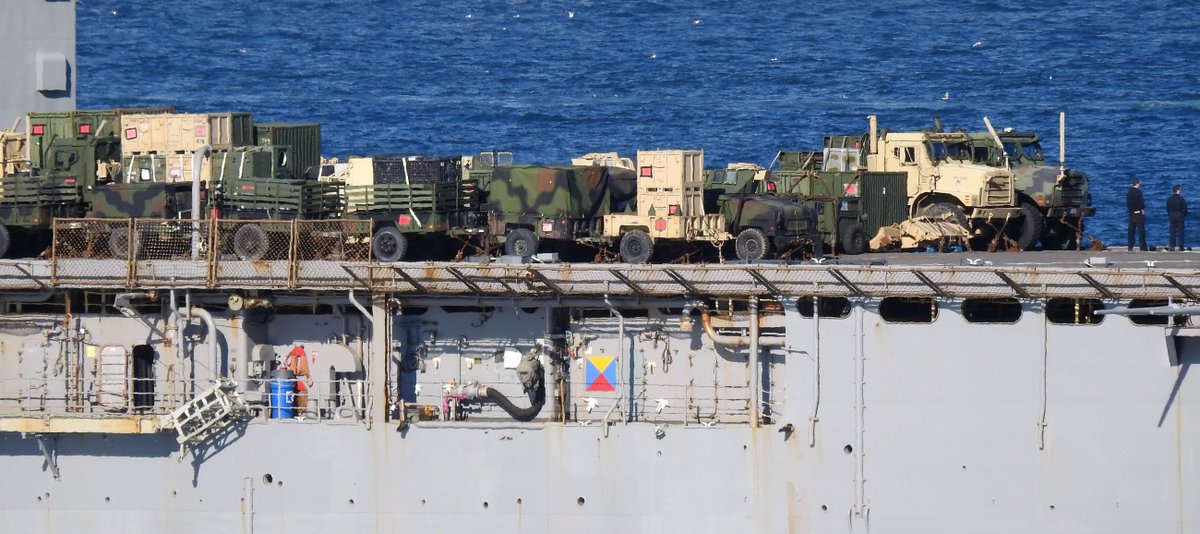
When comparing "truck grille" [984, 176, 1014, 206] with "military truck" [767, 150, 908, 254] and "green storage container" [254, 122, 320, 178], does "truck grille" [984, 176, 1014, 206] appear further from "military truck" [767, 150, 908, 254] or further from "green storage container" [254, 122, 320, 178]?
"green storage container" [254, 122, 320, 178]

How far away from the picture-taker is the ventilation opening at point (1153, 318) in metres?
31.8

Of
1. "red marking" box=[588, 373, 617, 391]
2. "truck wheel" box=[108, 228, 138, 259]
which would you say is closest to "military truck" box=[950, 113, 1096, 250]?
"red marking" box=[588, 373, 617, 391]

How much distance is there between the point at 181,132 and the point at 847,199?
44.1 ft

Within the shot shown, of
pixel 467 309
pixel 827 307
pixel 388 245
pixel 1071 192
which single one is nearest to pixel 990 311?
pixel 827 307

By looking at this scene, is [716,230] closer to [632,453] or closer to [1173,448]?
[632,453]

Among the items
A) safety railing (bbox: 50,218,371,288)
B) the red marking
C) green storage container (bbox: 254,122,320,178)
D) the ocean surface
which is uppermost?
the ocean surface

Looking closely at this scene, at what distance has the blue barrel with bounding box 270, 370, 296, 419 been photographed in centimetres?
3538

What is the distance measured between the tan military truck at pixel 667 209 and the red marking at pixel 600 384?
162 inches

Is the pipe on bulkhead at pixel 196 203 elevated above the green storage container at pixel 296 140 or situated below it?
below

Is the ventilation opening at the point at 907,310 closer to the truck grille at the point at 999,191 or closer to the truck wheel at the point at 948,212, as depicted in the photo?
the truck wheel at the point at 948,212

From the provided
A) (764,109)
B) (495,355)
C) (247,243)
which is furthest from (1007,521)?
(764,109)

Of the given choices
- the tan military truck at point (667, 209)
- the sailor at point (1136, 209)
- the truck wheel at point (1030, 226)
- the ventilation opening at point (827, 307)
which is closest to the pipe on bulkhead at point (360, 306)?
the tan military truck at point (667, 209)

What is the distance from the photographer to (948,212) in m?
45.8

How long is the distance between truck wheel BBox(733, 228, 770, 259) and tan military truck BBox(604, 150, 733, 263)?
0.38 meters
